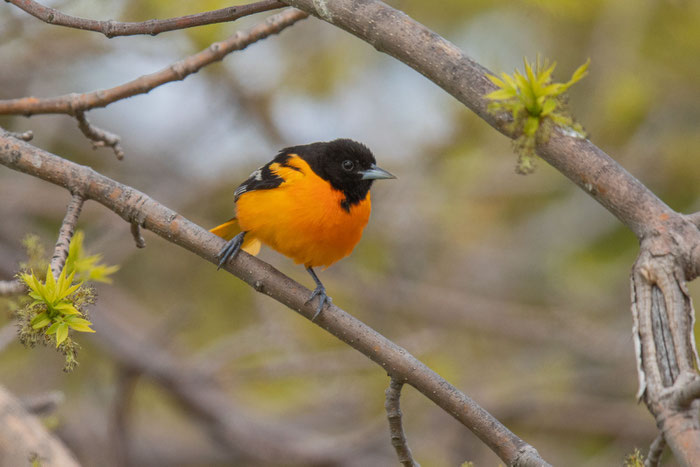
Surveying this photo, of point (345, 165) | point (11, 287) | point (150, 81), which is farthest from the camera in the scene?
point (345, 165)

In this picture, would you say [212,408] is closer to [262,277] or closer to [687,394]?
[262,277]

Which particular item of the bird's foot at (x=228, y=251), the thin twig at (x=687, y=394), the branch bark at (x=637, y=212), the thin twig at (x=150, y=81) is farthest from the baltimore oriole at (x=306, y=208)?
the thin twig at (x=687, y=394)

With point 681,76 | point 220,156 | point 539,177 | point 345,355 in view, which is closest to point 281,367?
point 345,355

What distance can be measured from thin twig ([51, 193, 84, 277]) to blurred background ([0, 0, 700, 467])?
2.83 meters

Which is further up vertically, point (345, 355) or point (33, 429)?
point (345, 355)

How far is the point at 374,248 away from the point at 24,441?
468cm

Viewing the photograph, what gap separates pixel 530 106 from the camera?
7.38ft

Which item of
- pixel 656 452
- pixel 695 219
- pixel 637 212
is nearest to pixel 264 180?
pixel 637 212

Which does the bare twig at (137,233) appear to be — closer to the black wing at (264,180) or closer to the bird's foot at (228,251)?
the bird's foot at (228,251)

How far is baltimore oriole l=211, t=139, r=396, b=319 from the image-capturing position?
3703 mm

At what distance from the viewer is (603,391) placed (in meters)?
7.24

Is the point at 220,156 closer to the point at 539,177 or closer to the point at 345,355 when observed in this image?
the point at 345,355

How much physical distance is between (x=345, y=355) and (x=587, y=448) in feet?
8.84

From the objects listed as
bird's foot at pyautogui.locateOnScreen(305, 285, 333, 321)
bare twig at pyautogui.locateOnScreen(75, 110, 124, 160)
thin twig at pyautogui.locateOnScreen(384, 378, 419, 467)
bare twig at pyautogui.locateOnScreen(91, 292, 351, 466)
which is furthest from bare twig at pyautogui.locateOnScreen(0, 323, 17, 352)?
thin twig at pyautogui.locateOnScreen(384, 378, 419, 467)
